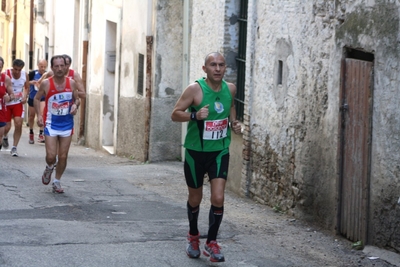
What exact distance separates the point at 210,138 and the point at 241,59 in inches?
199

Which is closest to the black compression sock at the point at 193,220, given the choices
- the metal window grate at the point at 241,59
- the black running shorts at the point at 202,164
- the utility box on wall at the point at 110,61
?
the black running shorts at the point at 202,164

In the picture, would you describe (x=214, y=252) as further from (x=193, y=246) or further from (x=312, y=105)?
(x=312, y=105)

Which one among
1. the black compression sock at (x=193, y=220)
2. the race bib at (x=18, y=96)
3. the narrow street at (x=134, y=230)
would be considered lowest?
the narrow street at (x=134, y=230)

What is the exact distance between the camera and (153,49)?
53.1ft

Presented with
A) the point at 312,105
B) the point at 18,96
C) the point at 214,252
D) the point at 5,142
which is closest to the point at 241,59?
the point at 312,105

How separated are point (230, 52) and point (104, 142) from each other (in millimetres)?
8238

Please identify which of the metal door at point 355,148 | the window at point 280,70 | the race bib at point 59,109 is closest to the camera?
the metal door at point 355,148

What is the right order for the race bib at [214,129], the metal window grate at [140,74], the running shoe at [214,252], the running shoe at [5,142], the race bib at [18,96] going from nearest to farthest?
the running shoe at [214,252] → the race bib at [214,129] → the race bib at [18,96] → the running shoe at [5,142] → the metal window grate at [140,74]

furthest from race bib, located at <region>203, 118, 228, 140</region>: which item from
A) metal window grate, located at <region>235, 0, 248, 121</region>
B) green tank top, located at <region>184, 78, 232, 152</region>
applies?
metal window grate, located at <region>235, 0, 248, 121</region>

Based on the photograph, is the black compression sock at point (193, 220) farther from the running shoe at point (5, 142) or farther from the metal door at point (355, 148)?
the running shoe at point (5, 142)

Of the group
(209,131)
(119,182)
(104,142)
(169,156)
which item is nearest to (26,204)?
(119,182)

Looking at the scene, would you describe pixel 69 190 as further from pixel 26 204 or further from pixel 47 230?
pixel 47 230

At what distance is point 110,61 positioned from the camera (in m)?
20.4

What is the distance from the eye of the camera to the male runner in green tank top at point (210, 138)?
302 inches
